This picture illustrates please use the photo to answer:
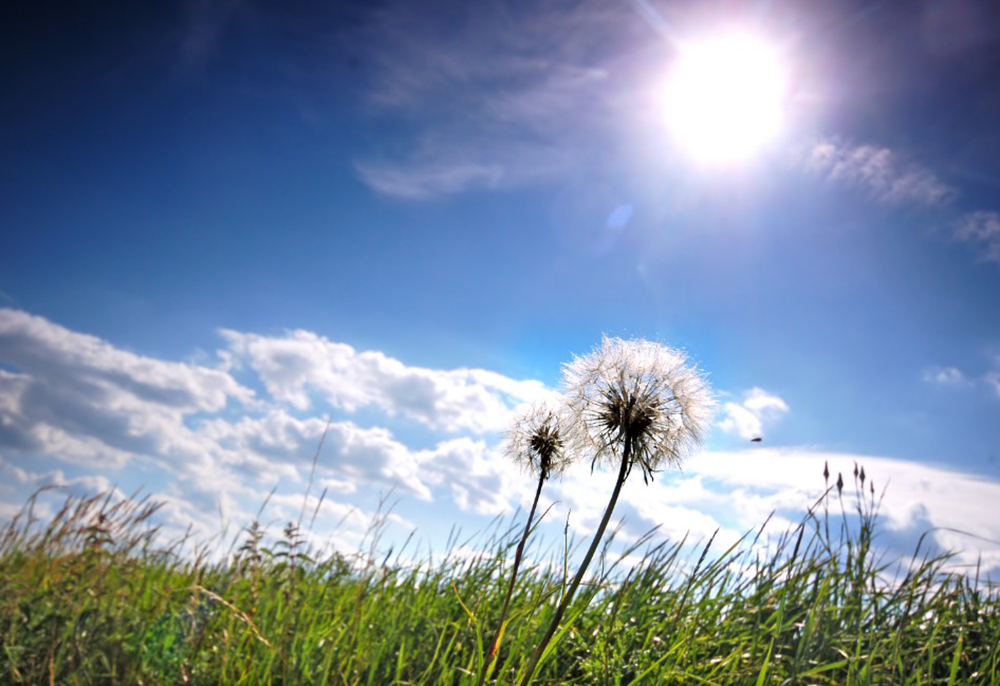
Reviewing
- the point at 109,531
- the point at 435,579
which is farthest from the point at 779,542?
the point at 109,531

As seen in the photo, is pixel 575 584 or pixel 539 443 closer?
pixel 575 584

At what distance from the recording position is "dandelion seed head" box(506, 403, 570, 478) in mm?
3445

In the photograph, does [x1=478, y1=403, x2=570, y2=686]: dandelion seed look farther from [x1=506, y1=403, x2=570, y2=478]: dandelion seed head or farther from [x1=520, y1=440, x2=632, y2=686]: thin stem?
[x1=520, y1=440, x2=632, y2=686]: thin stem

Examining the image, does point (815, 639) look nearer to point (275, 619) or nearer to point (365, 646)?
point (365, 646)

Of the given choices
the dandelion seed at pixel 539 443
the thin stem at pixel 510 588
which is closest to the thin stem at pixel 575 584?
the thin stem at pixel 510 588

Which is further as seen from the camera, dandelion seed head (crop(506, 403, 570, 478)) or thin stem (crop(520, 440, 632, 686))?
dandelion seed head (crop(506, 403, 570, 478))

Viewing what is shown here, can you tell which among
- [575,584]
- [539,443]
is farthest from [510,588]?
[539,443]

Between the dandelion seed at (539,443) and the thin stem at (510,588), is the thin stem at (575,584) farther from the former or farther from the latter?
the dandelion seed at (539,443)

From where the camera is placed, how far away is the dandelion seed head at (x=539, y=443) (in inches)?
136

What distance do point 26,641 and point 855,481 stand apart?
22.0 feet

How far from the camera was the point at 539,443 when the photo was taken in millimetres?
3527

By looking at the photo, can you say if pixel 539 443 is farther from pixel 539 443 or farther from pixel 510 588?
pixel 510 588

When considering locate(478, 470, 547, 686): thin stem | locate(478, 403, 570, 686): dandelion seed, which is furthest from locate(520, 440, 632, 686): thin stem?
locate(478, 403, 570, 686): dandelion seed

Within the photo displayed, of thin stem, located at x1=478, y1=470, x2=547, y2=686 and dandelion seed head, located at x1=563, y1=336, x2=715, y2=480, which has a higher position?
dandelion seed head, located at x1=563, y1=336, x2=715, y2=480
